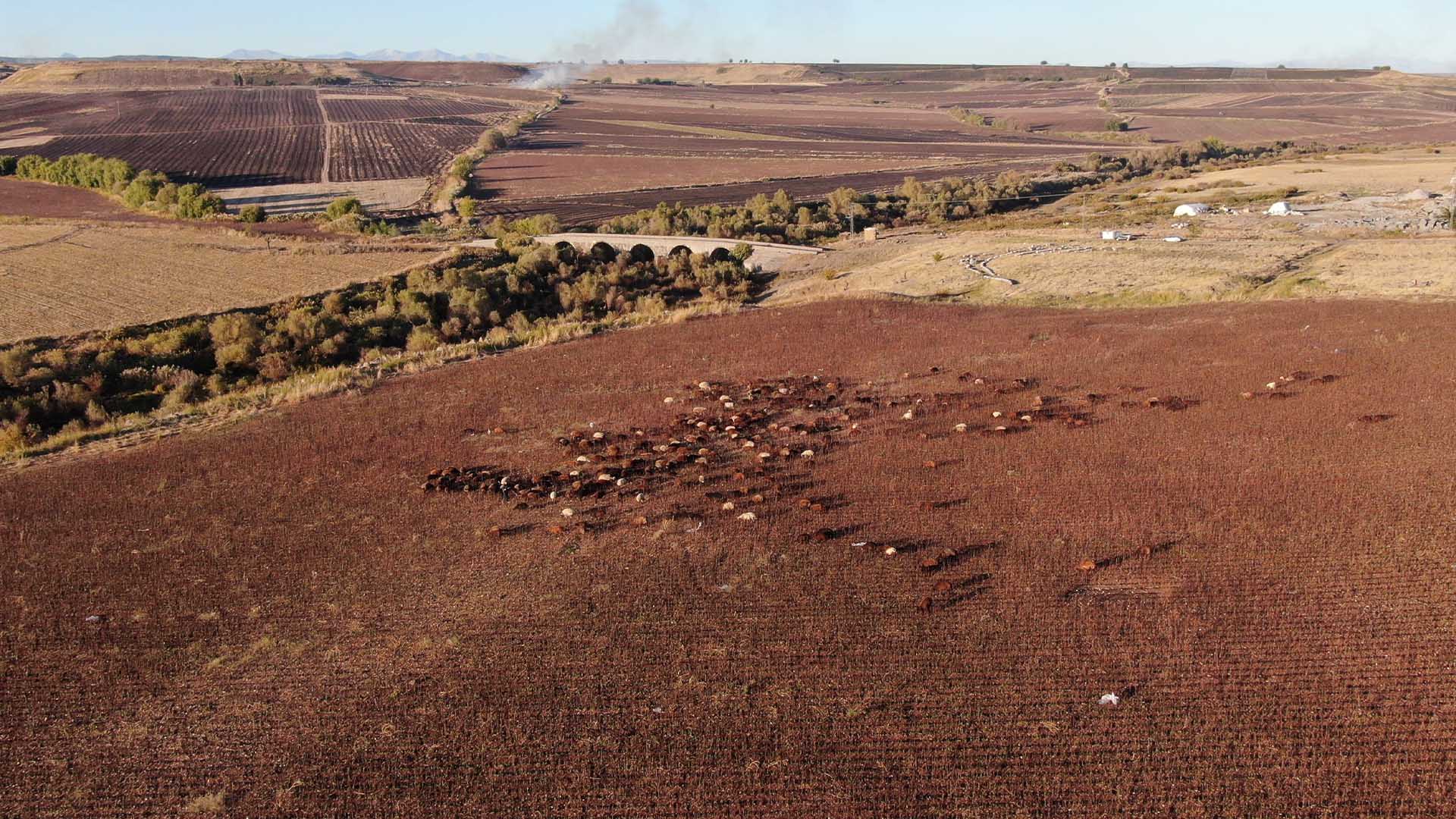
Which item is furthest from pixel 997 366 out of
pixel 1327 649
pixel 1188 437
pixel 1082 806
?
pixel 1082 806

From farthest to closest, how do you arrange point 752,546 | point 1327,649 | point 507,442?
1. point 507,442
2. point 752,546
3. point 1327,649

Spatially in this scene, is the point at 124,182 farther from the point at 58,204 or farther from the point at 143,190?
the point at 143,190

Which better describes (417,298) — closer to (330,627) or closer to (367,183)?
(330,627)

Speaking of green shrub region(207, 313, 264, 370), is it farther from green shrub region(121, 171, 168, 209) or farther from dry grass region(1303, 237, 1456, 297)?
green shrub region(121, 171, 168, 209)

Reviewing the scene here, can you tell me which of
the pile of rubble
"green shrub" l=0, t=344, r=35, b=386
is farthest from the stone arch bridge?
"green shrub" l=0, t=344, r=35, b=386

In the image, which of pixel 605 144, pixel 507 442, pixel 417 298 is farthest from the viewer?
pixel 605 144

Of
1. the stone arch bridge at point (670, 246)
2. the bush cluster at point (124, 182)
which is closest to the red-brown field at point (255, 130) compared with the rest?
the bush cluster at point (124, 182)
